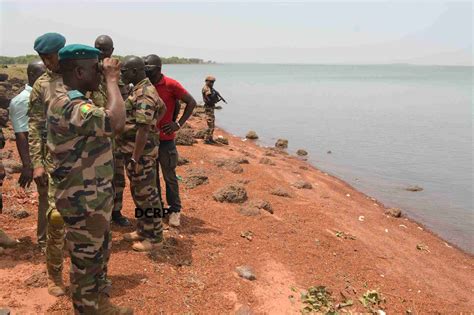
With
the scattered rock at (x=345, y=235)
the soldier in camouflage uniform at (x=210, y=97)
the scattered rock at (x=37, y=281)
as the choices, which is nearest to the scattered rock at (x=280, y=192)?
the scattered rock at (x=345, y=235)

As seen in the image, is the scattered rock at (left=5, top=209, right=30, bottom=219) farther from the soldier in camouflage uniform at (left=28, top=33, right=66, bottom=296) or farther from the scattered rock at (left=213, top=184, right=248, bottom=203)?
the scattered rock at (left=213, top=184, right=248, bottom=203)

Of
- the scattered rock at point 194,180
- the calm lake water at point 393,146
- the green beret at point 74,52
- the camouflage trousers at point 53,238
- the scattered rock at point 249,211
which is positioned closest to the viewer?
the green beret at point 74,52

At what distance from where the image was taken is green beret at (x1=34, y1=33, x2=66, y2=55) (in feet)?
12.3

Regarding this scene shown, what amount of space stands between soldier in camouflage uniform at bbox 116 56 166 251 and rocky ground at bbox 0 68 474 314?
28cm

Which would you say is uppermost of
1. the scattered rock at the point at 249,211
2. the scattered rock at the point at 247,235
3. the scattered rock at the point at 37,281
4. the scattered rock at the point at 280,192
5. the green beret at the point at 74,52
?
the green beret at the point at 74,52

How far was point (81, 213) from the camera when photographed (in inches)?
118

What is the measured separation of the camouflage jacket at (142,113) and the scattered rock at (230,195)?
321 centimetres

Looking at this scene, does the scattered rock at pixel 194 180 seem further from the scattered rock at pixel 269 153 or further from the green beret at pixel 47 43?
the scattered rock at pixel 269 153

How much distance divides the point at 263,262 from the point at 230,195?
257cm

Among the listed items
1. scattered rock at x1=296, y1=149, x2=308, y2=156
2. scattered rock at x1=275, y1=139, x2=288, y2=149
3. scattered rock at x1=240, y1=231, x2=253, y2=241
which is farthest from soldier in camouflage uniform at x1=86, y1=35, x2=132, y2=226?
scattered rock at x1=275, y1=139, x2=288, y2=149

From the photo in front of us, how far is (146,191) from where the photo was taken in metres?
4.84

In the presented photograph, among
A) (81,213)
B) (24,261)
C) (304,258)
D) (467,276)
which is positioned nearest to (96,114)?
(81,213)

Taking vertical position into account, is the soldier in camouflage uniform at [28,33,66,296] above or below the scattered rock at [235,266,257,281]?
above

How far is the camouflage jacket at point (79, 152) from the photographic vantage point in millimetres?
2741
